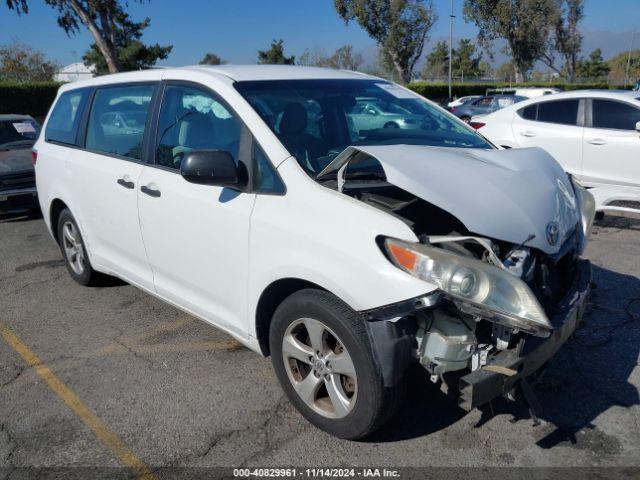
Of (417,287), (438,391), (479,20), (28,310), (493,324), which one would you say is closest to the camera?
(417,287)

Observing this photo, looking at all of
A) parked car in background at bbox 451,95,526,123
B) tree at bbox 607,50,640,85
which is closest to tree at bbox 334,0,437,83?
parked car in background at bbox 451,95,526,123

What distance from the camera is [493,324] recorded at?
254 centimetres

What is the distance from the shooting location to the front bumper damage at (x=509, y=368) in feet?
7.83

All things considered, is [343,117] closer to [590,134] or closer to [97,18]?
[590,134]

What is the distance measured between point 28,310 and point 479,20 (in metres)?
48.7

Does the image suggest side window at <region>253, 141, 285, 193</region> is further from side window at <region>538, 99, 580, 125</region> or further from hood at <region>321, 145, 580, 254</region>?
side window at <region>538, 99, 580, 125</region>

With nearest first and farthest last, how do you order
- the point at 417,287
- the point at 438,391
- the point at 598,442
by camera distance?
the point at 417,287, the point at 598,442, the point at 438,391

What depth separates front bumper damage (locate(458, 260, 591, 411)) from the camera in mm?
2387

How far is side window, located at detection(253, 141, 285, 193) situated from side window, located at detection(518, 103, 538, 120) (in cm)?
625

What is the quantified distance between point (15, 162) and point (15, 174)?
0.25 metres

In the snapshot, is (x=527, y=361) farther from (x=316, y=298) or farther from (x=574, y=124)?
(x=574, y=124)

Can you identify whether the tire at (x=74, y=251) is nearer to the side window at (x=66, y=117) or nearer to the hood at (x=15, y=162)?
the side window at (x=66, y=117)

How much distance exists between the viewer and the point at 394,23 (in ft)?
144

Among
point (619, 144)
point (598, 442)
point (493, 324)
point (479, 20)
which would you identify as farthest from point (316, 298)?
point (479, 20)
